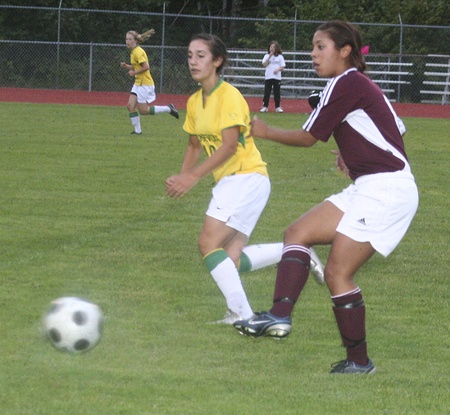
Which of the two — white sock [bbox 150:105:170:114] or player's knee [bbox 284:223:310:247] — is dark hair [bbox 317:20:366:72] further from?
white sock [bbox 150:105:170:114]

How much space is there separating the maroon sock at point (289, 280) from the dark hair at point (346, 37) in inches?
38.6

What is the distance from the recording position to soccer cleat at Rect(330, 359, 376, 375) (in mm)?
5395

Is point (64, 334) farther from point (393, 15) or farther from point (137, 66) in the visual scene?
point (393, 15)

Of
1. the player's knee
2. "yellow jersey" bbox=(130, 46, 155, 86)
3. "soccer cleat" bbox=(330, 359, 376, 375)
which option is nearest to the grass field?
"soccer cleat" bbox=(330, 359, 376, 375)

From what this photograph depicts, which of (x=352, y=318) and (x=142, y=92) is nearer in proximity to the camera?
(x=352, y=318)

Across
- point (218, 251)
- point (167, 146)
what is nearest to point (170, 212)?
point (218, 251)

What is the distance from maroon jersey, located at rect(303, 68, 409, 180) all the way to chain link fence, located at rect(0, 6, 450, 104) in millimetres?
27157

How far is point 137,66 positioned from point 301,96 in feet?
44.8

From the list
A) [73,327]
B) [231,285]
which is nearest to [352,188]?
[231,285]

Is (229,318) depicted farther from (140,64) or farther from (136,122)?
(140,64)

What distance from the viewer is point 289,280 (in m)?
5.40

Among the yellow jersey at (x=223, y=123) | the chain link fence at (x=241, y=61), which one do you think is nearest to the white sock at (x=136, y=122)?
the chain link fence at (x=241, y=61)

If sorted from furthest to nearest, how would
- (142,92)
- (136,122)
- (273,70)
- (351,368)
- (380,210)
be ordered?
1. (273,70)
2. (142,92)
3. (136,122)
4. (351,368)
5. (380,210)

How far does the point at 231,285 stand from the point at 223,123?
92 cm
